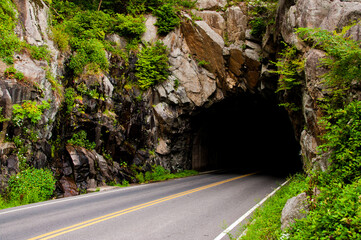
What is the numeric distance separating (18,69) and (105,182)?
22.4ft

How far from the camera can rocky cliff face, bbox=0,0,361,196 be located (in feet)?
31.4

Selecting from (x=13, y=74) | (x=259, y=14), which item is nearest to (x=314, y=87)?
(x=259, y=14)

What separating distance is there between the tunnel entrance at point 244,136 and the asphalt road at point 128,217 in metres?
12.2

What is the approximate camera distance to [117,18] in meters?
17.8

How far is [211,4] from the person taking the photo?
20.5 meters

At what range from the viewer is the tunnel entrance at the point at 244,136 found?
70.7 ft

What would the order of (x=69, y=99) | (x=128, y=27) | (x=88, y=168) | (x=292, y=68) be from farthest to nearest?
(x=128, y=27) → (x=69, y=99) → (x=88, y=168) → (x=292, y=68)

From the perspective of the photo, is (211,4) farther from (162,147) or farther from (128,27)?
(162,147)

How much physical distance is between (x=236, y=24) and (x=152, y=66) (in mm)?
7924

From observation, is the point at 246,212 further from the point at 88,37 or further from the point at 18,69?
the point at 88,37

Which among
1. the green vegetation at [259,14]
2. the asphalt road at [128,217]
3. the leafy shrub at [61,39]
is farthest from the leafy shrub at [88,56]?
the green vegetation at [259,14]

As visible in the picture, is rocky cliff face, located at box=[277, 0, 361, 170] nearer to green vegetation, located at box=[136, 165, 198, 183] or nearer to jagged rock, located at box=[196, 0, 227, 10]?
green vegetation, located at box=[136, 165, 198, 183]

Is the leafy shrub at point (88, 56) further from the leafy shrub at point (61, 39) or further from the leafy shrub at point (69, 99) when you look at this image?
the leafy shrub at point (69, 99)

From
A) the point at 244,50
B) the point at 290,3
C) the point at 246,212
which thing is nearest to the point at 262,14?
the point at 244,50
